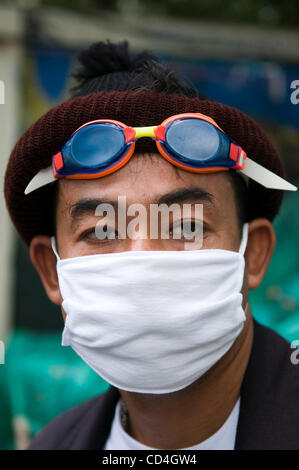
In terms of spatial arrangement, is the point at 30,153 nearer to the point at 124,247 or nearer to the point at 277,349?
the point at 124,247

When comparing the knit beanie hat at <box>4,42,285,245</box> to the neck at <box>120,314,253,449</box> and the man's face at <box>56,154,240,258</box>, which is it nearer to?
the man's face at <box>56,154,240,258</box>

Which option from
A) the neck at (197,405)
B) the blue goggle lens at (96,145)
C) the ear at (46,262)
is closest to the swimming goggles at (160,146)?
the blue goggle lens at (96,145)

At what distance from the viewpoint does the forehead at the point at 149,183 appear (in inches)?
76.9

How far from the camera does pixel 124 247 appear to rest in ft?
6.40

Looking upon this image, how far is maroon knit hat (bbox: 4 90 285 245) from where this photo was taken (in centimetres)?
201

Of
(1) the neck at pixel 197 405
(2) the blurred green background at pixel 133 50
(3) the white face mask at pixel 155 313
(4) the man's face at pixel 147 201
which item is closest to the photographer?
(3) the white face mask at pixel 155 313

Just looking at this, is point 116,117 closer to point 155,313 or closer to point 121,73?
point 121,73

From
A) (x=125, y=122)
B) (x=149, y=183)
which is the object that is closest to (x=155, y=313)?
(x=149, y=183)

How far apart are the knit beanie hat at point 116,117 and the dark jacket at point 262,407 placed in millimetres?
569

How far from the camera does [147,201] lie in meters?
1.94

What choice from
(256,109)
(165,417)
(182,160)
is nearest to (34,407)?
(165,417)

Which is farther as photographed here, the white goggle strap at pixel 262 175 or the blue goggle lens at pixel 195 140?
the white goggle strap at pixel 262 175

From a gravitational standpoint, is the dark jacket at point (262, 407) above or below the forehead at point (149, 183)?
below

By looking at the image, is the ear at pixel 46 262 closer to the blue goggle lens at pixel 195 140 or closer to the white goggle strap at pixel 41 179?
the white goggle strap at pixel 41 179
